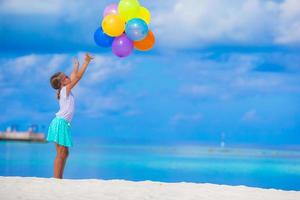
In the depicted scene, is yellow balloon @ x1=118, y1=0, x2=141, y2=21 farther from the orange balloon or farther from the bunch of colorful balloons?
the orange balloon

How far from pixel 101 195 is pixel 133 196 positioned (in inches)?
13.8

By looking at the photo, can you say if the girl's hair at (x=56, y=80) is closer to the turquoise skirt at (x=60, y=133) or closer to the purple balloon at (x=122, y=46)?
the turquoise skirt at (x=60, y=133)

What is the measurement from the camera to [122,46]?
868 centimetres

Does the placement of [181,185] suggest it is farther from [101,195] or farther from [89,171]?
[89,171]

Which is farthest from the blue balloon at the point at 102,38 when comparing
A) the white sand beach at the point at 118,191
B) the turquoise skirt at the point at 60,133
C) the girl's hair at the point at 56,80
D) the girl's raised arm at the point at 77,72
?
the white sand beach at the point at 118,191

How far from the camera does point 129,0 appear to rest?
8648 mm

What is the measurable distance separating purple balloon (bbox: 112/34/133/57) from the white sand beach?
1645 mm

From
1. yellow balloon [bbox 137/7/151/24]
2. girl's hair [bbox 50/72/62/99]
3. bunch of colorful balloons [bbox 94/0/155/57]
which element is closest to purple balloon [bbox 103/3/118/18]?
bunch of colorful balloons [bbox 94/0/155/57]

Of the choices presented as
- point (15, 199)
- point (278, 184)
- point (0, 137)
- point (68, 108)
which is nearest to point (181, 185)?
point (68, 108)

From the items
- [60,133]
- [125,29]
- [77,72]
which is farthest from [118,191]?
[125,29]

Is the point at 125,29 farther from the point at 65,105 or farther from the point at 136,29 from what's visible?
the point at 65,105

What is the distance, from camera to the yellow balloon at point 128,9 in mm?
8656

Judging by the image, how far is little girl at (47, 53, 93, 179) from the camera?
843 cm

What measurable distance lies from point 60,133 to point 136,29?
159cm
